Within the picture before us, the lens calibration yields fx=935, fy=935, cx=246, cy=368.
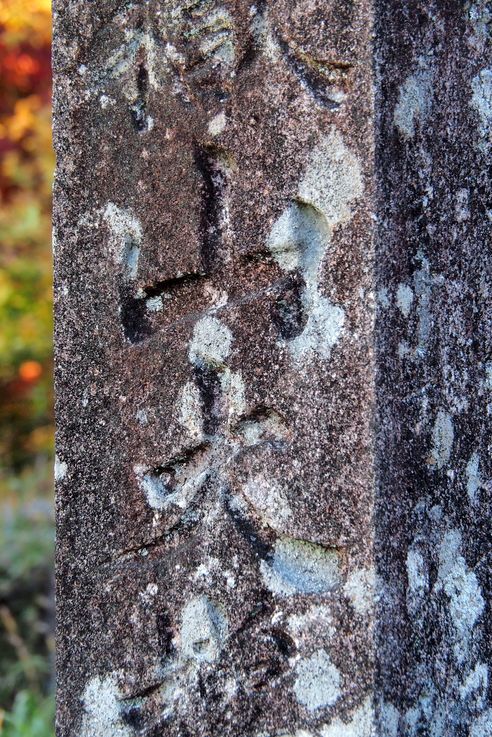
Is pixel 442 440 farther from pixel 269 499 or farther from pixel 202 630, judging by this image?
pixel 202 630

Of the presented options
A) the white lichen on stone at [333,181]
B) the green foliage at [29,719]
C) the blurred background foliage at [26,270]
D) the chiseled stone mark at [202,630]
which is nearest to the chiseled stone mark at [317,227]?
the white lichen on stone at [333,181]

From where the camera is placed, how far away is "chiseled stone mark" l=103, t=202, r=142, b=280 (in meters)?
1.60

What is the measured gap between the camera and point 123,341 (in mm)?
1606

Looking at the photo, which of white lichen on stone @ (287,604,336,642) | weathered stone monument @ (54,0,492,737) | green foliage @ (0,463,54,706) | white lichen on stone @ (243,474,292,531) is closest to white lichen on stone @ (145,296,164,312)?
weathered stone monument @ (54,0,492,737)

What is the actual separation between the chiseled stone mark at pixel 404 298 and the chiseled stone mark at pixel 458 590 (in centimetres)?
35

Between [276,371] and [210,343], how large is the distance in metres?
0.14

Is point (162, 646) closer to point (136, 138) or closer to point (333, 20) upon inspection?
point (136, 138)

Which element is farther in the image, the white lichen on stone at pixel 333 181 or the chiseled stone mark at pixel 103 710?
the chiseled stone mark at pixel 103 710

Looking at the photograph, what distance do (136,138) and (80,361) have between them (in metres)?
0.40

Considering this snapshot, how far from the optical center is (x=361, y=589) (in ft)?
4.34

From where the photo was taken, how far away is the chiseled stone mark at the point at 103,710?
156 cm

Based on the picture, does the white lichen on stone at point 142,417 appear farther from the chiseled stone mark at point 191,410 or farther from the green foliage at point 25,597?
the green foliage at point 25,597

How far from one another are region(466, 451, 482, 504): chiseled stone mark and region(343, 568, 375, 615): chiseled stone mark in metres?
0.25

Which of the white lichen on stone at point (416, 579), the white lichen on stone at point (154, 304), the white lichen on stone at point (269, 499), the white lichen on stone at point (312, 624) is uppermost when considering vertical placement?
the white lichen on stone at point (154, 304)
